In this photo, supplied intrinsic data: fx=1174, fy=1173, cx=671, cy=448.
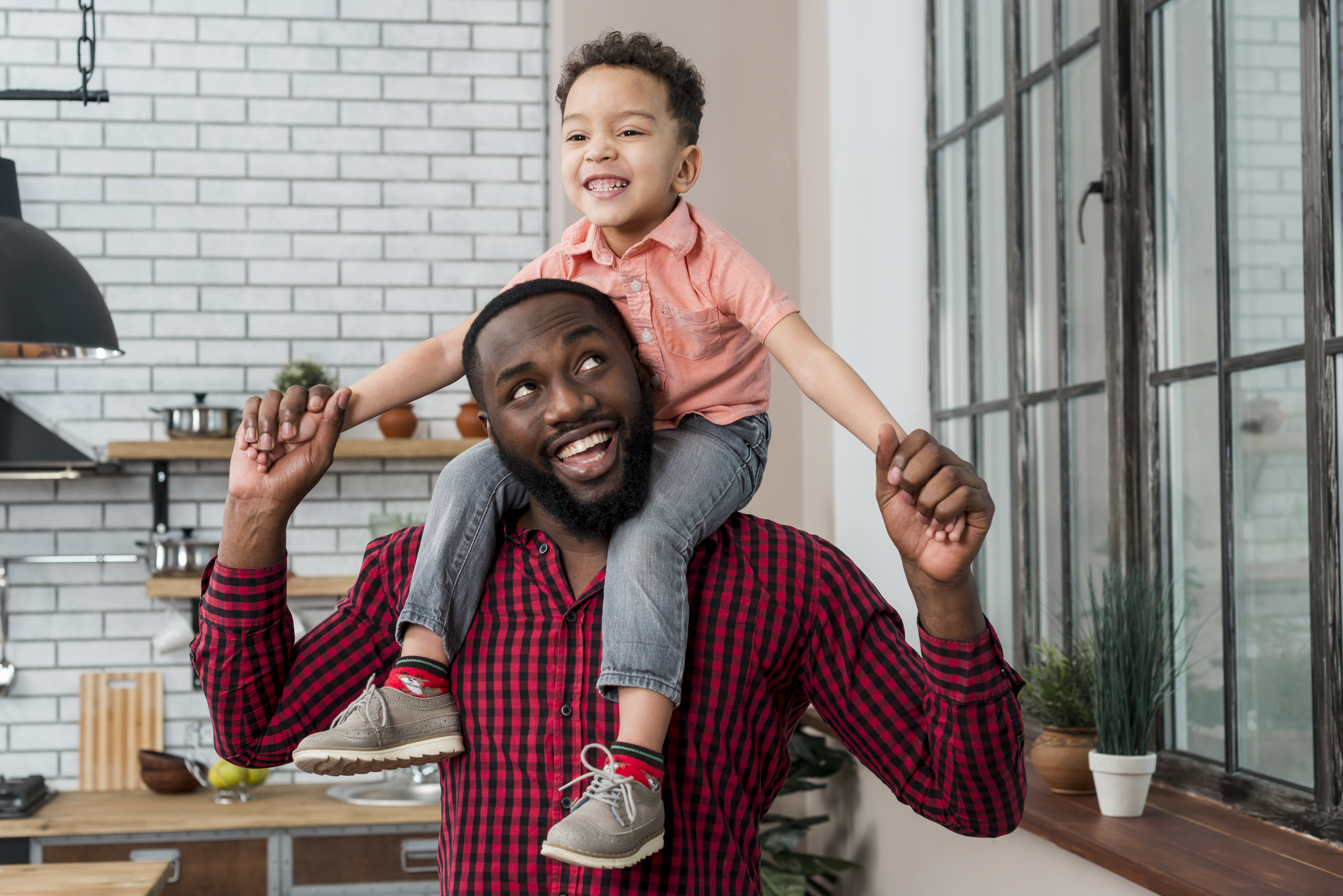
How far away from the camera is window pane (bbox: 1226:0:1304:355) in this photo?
1.89 meters

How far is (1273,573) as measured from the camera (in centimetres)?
194

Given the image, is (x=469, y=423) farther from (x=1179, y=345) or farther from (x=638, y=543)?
(x=638, y=543)

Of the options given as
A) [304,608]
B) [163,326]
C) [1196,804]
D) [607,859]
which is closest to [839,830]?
[1196,804]

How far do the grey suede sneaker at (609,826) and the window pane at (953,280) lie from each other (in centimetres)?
218

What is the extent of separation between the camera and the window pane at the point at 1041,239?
271 centimetres

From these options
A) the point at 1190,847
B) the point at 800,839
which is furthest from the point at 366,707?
the point at 800,839

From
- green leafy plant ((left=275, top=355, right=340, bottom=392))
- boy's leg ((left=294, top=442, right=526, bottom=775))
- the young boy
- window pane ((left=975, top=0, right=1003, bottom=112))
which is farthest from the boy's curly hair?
green leafy plant ((left=275, top=355, right=340, bottom=392))

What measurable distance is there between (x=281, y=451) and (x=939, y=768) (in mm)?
783

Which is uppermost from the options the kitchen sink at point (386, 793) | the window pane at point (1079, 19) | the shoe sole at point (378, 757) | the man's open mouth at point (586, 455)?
the window pane at point (1079, 19)

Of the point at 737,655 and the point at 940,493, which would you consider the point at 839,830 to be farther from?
the point at 940,493

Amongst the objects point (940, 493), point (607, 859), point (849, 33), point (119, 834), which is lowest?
point (119, 834)

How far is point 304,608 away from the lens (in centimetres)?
418

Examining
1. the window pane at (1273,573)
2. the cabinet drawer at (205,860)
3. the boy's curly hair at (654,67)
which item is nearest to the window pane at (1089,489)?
the window pane at (1273,573)

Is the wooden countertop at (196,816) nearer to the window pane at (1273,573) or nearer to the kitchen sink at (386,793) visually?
the kitchen sink at (386,793)
